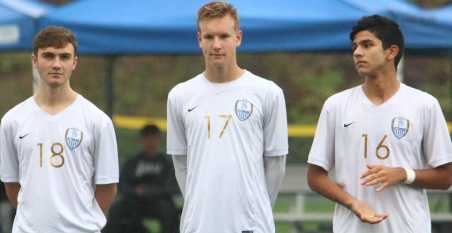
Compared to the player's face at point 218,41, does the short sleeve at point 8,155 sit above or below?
below

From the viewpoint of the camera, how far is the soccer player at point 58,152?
7.11 meters

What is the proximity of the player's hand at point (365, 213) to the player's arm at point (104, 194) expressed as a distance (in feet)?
4.93

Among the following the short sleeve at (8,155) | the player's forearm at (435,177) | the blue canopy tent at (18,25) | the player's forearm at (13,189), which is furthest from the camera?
the blue canopy tent at (18,25)

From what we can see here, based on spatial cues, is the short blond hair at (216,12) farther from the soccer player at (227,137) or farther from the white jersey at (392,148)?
the white jersey at (392,148)

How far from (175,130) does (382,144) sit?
122cm

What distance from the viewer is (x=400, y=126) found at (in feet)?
22.2

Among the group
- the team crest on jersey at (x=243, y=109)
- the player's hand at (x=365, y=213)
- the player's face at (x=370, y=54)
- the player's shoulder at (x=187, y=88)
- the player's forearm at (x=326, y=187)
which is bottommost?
the player's hand at (x=365, y=213)

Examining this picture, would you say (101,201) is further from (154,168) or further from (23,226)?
(154,168)

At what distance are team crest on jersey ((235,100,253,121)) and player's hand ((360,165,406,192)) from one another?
785mm

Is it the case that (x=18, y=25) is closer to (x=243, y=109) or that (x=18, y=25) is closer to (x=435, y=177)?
(x=243, y=109)

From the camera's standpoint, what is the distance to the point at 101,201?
741 centimetres

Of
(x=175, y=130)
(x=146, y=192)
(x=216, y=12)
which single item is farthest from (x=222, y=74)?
(x=146, y=192)

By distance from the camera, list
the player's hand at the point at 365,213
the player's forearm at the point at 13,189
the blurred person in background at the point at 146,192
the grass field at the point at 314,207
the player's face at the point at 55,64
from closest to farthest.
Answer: the player's hand at the point at 365,213, the player's face at the point at 55,64, the player's forearm at the point at 13,189, the blurred person in background at the point at 146,192, the grass field at the point at 314,207

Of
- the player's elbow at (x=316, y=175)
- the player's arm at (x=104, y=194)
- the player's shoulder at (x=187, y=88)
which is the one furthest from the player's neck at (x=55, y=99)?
the player's elbow at (x=316, y=175)
